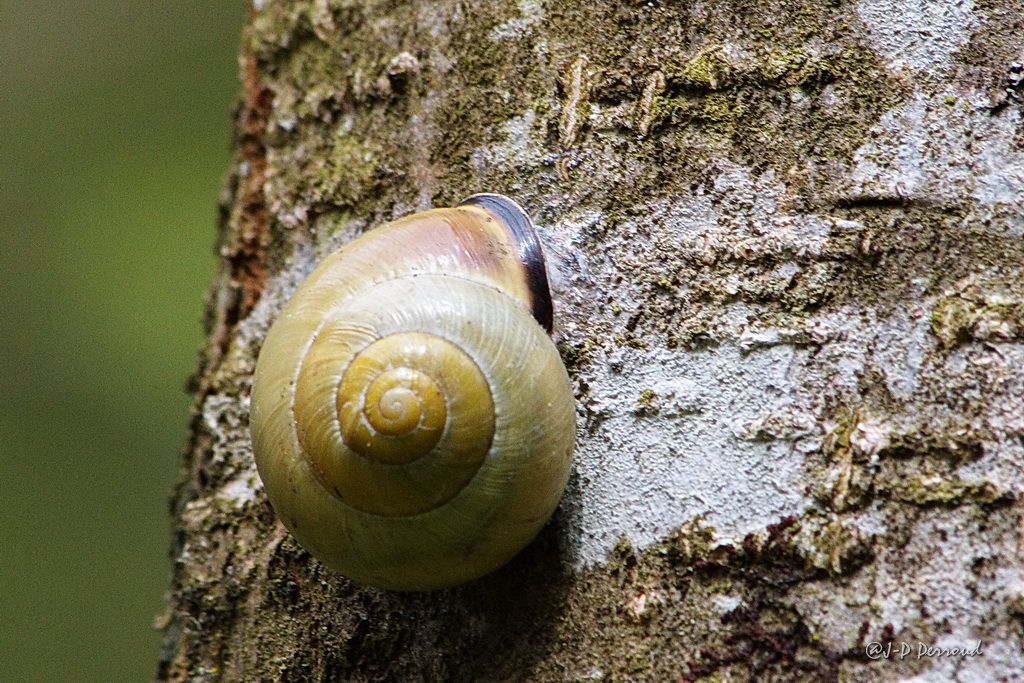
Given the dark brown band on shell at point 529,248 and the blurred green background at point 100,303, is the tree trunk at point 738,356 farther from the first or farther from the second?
the blurred green background at point 100,303

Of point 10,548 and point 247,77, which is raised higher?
point 247,77

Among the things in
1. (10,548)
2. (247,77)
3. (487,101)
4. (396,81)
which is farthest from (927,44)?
(10,548)

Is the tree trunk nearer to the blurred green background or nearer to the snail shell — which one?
the snail shell

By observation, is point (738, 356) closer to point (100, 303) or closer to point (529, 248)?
point (529, 248)

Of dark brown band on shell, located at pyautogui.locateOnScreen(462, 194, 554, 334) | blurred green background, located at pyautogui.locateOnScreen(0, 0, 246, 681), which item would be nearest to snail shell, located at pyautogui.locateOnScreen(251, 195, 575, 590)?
dark brown band on shell, located at pyautogui.locateOnScreen(462, 194, 554, 334)

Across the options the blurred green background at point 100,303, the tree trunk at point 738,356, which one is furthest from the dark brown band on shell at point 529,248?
the blurred green background at point 100,303

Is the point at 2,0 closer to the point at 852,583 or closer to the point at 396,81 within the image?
the point at 396,81
